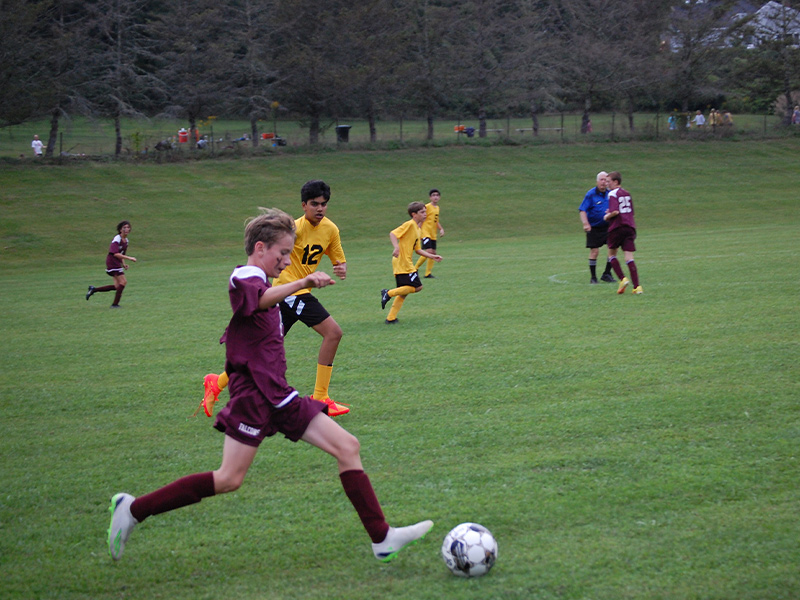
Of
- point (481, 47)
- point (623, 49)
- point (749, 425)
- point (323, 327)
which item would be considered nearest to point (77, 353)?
point (323, 327)

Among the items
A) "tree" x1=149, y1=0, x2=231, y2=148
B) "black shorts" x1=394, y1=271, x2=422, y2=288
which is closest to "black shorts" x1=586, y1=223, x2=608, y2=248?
"black shorts" x1=394, y1=271, x2=422, y2=288

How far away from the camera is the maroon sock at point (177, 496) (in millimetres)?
3840

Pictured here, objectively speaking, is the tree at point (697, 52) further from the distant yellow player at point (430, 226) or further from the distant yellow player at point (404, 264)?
the distant yellow player at point (404, 264)

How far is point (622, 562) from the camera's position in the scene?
146 inches

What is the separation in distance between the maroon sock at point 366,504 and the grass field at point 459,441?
218 millimetres

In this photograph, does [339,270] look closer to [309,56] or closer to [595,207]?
[595,207]

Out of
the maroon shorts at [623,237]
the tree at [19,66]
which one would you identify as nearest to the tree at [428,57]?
the tree at [19,66]

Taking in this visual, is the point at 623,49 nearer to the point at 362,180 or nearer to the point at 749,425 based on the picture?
the point at 362,180

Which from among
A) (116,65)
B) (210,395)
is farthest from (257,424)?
(116,65)

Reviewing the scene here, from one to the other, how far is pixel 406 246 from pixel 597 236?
4942 mm

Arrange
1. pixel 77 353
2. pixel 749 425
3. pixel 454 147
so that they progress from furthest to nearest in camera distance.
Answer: pixel 454 147 → pixel 77 353 → pixel 749 425

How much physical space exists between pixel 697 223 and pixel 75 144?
1341 inches

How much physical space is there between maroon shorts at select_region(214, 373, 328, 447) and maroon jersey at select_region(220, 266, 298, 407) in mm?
38

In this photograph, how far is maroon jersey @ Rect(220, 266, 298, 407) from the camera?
3.79 m
